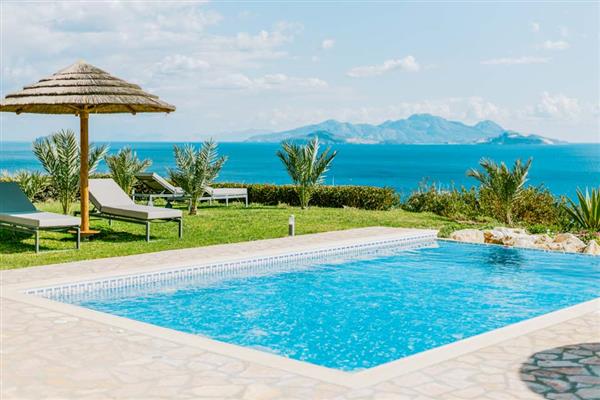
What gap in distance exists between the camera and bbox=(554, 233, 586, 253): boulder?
41.7 ft

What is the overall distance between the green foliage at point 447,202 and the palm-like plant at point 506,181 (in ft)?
3.82

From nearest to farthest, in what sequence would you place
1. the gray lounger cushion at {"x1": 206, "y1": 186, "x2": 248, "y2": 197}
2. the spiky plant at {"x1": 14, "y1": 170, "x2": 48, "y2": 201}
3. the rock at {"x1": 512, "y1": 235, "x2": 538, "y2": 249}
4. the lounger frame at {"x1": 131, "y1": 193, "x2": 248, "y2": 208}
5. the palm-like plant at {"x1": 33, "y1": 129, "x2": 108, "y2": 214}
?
the rock at {"x1": 512, "y1": 235, "x2": 538, "y2": 249}, the palm-like plant at {"x1": 33, "y1": 129, "x2": 108, "y2": 214}, the lounger frame at {"x1": 131, "y1": 193, "x2": 248, "y2": 208}, the spiky plant at {"x1": 14, "y1": 170, "x2": 48, "y2": 201}, the gray lounger cushion at {"x1": 206, "y1": 186, "x2": 248, "y2": 197}

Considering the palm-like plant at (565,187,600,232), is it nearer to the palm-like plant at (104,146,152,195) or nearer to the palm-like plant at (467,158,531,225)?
the palm-like plant at (467,158,531,225)

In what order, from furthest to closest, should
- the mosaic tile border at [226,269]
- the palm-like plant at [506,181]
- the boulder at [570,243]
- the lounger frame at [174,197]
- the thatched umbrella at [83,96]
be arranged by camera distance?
1. the lounger frame at [174,197]
2. the palm-like plant at [506,181]
3. the boulder at [570,243]
4. the thatched umbrella at [83,96]
5. the mosaic tile border at [226,269]

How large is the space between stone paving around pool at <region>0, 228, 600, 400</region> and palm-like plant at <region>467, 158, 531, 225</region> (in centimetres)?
916

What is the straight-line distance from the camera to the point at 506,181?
51.7 feet

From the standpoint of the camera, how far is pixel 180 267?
9.82 metres

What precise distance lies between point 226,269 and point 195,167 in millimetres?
6577

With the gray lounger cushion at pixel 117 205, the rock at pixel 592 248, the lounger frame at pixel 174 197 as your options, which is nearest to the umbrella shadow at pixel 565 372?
the rock at pixel 592 248

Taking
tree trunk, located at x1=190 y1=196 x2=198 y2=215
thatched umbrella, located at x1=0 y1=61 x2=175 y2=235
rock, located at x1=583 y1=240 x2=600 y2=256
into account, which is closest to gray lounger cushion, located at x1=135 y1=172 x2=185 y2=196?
tree trunk, located at x1=190 y1=196 x2=198 y2=215

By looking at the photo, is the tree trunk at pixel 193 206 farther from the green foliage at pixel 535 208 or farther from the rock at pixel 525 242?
the rock at pixel 525 242

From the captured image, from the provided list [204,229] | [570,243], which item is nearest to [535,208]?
[570,243]

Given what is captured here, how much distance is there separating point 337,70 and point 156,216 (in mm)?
65644

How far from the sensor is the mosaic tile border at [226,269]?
8625mm
